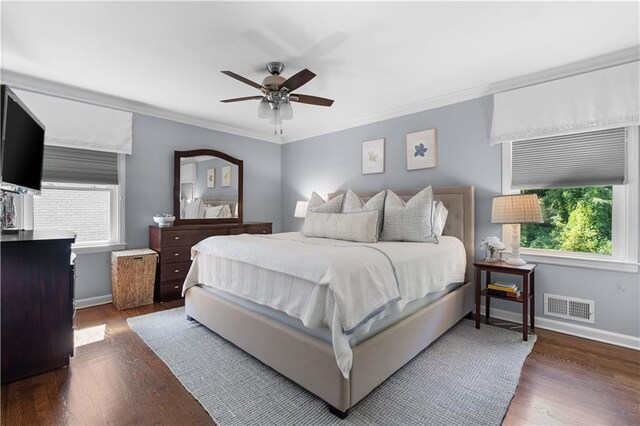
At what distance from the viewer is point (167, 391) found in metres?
1.88

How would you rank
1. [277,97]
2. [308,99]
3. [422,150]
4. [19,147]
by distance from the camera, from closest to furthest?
[19,147] → [277,97] → [308,99] → [422,150]

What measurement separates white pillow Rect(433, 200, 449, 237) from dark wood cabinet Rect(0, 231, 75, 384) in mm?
3124

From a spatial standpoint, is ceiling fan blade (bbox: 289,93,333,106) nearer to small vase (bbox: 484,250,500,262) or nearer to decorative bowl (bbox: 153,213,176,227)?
small vase (bbox: 484,250,500,262)

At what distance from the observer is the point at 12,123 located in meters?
2.04

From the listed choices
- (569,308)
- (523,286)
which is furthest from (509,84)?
(569,308)

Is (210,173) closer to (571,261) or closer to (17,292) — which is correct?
(17,292)

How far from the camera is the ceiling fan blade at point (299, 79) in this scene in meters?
Result: 2.29

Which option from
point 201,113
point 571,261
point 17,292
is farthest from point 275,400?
point 201,113

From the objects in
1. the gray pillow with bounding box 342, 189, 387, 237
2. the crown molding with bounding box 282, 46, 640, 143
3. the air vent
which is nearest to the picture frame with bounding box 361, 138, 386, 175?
the crown molding with bounding box 282, 46, 640, 143

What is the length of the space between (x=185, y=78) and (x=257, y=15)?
1.39 meters

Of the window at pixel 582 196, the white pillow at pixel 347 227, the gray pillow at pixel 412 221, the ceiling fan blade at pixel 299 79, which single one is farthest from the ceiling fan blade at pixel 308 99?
the window at pixel 582 196

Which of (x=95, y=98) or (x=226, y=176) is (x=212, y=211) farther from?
(x=95, y=98)

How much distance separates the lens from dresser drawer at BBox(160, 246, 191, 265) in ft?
12.2

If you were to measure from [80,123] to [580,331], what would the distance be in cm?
557
